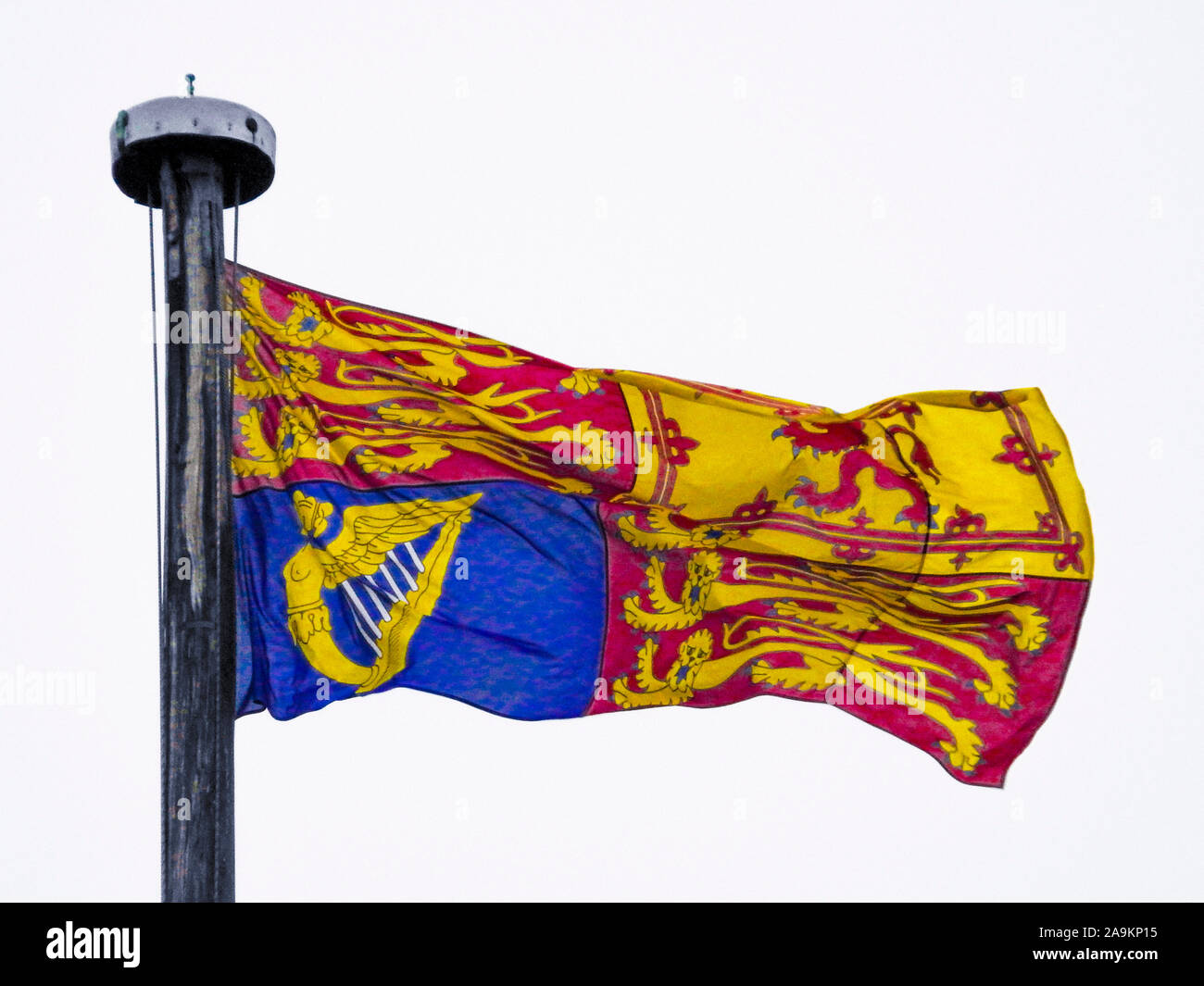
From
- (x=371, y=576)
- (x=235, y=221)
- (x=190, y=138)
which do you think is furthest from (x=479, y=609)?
(x=190, y=138)

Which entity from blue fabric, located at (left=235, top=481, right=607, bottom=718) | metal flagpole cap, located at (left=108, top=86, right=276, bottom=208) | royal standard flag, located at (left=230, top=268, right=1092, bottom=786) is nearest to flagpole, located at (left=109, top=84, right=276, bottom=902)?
metal flagpole cap, located at (left=108, top=86, right=276, bottom=208)

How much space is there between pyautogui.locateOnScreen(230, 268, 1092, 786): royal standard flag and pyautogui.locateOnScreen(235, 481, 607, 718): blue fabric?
12mm

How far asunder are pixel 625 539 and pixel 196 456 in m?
2.71

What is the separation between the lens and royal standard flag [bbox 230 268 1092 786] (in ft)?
27.2

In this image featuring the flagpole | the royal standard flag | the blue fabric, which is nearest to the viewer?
the flagpole

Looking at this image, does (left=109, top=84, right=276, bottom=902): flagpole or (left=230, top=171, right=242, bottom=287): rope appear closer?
(left=109, top=84, right=276, bottom=902): flagpole

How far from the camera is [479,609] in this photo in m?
8.64

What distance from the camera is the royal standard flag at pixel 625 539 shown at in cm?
830

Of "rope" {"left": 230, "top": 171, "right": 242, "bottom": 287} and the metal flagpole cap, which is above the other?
the metal flagpole cap

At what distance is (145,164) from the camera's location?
7.82 meters

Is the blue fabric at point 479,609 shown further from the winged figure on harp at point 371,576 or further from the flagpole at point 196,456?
the flagpole at point 196,456

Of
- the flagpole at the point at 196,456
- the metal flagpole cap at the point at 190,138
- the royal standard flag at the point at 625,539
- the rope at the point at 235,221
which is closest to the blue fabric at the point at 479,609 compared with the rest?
the royal standard flag at the point at 625,539

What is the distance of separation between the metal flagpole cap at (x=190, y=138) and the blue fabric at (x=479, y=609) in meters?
1.73

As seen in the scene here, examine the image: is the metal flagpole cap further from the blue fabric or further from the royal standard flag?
the blue fabric
